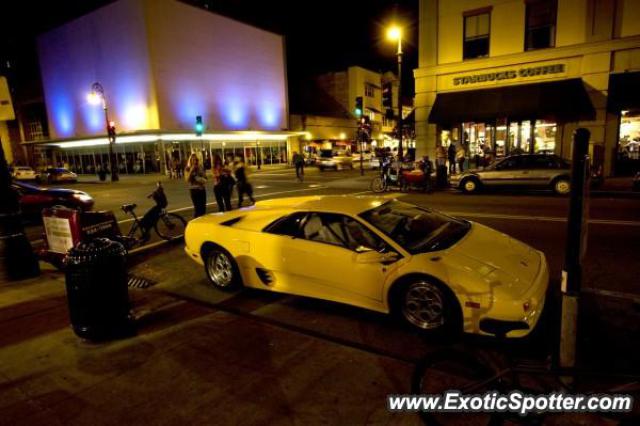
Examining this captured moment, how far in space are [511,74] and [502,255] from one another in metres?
17.5

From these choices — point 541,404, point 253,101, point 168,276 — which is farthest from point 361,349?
point 253,101

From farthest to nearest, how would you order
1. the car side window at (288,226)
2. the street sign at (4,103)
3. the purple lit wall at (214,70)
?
the purple lit wall at (214,70)
the street sign at (4,103)
the car side window at (288,226)

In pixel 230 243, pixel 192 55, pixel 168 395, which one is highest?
pixel 192 55

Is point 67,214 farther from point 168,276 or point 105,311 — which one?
point 105,311

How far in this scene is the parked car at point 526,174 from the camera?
44.9 feet

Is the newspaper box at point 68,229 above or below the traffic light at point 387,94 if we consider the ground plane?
below

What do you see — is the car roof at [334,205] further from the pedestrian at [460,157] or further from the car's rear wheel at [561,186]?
the pedestrian at [460,157]

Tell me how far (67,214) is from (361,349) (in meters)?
5.68

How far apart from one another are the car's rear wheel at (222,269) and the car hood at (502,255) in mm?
2934

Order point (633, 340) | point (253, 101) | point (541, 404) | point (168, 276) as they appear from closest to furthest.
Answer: point (541, 404)
point (633, 340)
point (168, 276)
point (253, 101)

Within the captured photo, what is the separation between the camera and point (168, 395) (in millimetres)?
3396

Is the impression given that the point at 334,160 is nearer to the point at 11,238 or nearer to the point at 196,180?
the point at 196,180

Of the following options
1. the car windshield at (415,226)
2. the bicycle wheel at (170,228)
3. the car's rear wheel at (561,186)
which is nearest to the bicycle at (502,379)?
the car windshield at (415,226)

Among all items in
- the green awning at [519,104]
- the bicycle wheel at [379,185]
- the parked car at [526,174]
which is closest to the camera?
the parked car at [526,174]
